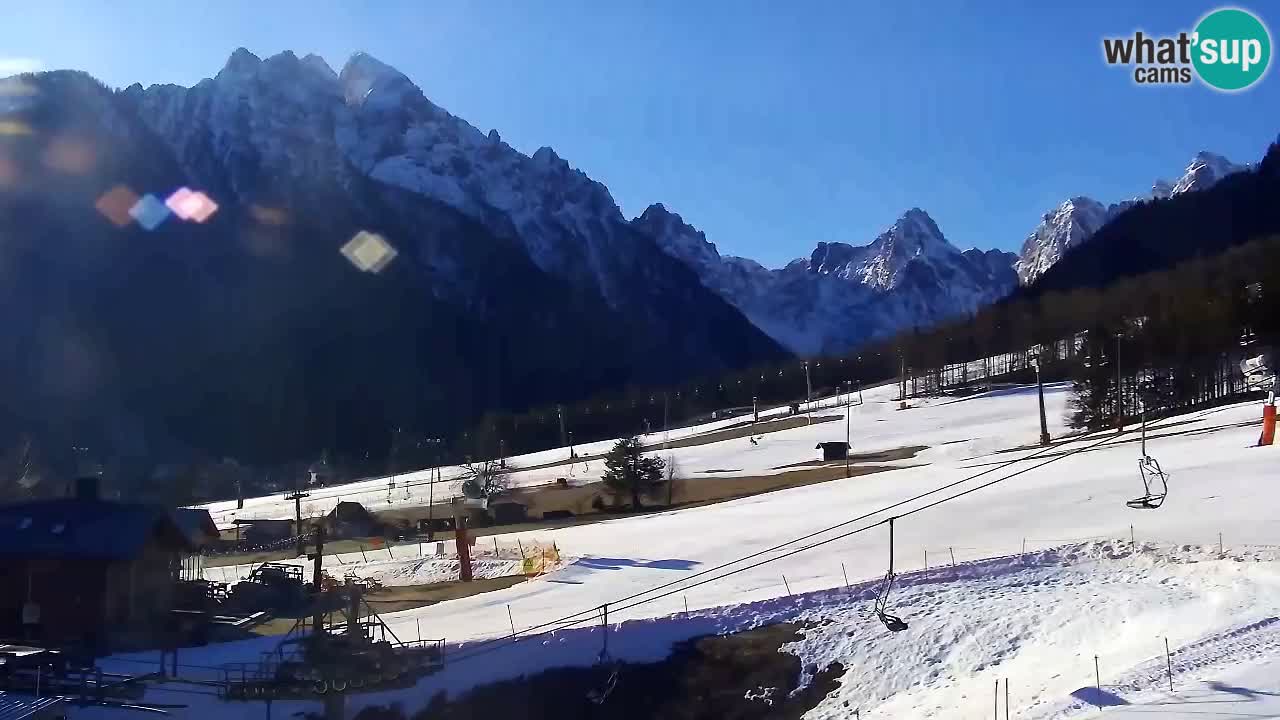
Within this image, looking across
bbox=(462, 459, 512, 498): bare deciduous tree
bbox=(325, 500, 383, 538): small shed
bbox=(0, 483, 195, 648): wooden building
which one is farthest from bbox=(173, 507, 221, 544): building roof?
bbox=(462, 459, 512, 498): bare deciduous tree

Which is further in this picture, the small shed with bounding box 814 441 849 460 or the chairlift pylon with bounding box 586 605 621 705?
the small shed with bounding box 814 441 849 460

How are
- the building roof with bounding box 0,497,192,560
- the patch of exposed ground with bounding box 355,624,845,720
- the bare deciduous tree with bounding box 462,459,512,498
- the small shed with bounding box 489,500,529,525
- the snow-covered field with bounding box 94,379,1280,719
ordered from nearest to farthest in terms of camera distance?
1. the snow-covered field with bounding box 94,379,1280,719
2. the patch of exposed ground with bounding box 355,624,845,720
3. the building roof with bounding box 0,497,192,560
4. the small shed with bounding box 489,500,529,525
5. the bare deciduous tree with bounding box 462,459,512,498

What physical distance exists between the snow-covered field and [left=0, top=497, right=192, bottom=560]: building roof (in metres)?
4.77

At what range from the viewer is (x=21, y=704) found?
2173 centimetres

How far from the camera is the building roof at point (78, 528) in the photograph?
3039 cm

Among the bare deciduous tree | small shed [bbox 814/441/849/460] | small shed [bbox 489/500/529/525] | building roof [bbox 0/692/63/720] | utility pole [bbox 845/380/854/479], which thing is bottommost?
building roof [bbox 0/692/63/720]

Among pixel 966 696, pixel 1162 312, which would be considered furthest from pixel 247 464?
pixel 966 696

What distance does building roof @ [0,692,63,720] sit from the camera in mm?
20766

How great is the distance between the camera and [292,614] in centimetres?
3356

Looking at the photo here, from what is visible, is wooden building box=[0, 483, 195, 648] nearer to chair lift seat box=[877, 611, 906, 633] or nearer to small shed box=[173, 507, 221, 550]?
small shed box=[173, 507, 221, 550]

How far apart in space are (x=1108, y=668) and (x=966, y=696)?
2927 mm

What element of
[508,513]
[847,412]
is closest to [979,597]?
[508,513]

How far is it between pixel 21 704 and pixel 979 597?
23430mm

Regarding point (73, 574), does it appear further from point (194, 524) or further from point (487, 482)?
point (487, 482)
